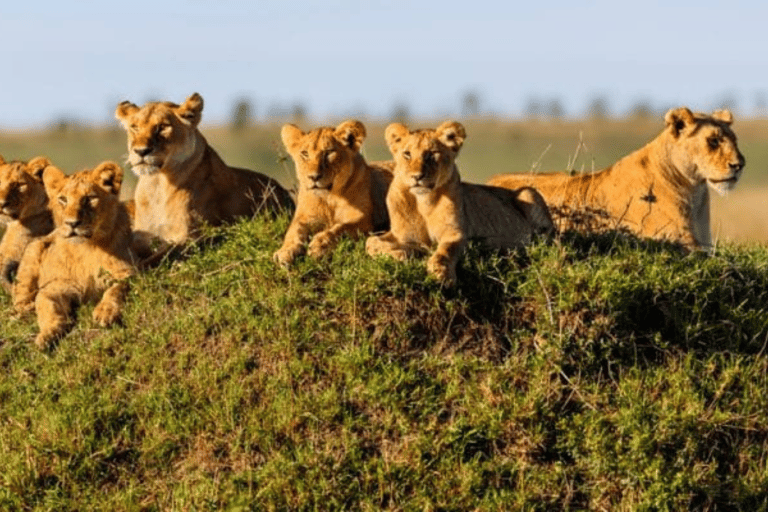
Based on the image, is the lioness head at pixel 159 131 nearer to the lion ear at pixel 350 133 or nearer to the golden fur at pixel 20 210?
the golden fur at pixel 20 210

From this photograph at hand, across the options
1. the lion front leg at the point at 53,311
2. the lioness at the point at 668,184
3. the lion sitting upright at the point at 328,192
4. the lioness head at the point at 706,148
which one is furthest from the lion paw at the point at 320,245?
the lioness head at the point at 706,148

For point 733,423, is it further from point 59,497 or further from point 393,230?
point 59,497

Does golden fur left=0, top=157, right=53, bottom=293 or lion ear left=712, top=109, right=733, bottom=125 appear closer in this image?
golden fur left=0, top=157, right=53, bottom=293

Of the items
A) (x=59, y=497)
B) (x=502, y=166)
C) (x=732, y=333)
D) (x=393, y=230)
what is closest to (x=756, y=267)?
(x=732, y=333)

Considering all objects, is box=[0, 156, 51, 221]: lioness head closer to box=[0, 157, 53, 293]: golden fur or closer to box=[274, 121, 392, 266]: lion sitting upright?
box=[0, 157, 53, 293]: golden fur

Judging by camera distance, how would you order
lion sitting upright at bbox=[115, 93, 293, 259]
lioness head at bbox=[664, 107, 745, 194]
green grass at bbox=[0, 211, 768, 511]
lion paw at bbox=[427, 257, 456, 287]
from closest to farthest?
green grass at bbox=[0, 211, 768, 511], lion paw at bbox=[427, 257, 456, 287], lion sitting upright at bbox=[115, 93, 293, 259], lioness head at bbox=[664, 107, 745, 194]

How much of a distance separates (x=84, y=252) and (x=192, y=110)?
107 cm

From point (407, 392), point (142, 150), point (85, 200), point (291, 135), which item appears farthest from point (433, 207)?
point (85, 200)

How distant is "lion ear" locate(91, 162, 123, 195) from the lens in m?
8.33

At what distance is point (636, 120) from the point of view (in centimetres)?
3972

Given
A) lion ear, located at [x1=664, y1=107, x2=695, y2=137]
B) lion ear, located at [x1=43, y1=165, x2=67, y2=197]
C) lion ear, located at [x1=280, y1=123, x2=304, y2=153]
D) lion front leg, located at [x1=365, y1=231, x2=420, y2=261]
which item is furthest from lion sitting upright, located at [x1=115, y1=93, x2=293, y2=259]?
lion ear, located at [x1=664, y1=107, x2=695, y2=137]

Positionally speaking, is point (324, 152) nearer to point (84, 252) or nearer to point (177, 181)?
point (177, 181)

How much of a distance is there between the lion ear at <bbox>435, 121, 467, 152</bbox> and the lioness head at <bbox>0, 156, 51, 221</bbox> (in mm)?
2510

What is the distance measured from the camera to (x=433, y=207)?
7.84 meters
